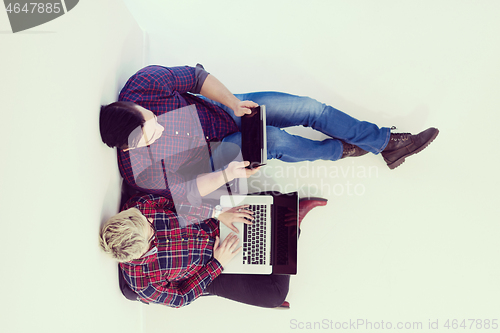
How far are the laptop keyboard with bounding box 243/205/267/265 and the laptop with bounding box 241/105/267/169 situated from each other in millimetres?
402

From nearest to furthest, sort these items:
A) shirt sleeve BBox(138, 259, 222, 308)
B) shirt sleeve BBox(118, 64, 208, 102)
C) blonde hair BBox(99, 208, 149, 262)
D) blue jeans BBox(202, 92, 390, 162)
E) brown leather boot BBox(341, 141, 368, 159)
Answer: blonde hair BBox(99, 208, 149, 262) → shirt sleeve BBox(118, 64, 208, 102) → shirt sleeve BBox(138, 259, 222, 308) → blue jeans BBox(202, 92, 390, 162) → brown leather boot BBox(341, 141, 368, 159)

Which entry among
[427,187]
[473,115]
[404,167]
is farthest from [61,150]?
[473,115]

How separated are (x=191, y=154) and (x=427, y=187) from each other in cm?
145

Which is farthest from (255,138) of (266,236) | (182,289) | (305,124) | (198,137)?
(182,289)

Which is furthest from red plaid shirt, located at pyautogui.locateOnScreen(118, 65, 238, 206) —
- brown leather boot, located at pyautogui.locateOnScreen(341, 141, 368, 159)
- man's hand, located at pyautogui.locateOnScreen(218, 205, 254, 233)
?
brown leather boot, located at pyautogui.locateOnScreen(341, 141, 368, 159)

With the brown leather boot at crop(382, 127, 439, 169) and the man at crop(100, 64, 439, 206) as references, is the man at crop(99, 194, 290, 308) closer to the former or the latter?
the man at crop(100, 64, 439, 206)

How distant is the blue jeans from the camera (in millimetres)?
1687

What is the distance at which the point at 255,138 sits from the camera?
1.47 metres

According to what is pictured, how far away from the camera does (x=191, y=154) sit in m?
1.60

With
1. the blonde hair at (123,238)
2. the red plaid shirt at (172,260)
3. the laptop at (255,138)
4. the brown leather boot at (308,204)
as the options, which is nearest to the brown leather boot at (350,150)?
the brown leather boot at (308,204)

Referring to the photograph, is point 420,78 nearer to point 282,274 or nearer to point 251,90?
point 251,90

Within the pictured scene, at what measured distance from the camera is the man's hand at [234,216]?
1.72 m

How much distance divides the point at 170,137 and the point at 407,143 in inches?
52.1

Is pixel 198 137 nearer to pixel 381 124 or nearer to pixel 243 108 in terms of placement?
pixel 243 108
